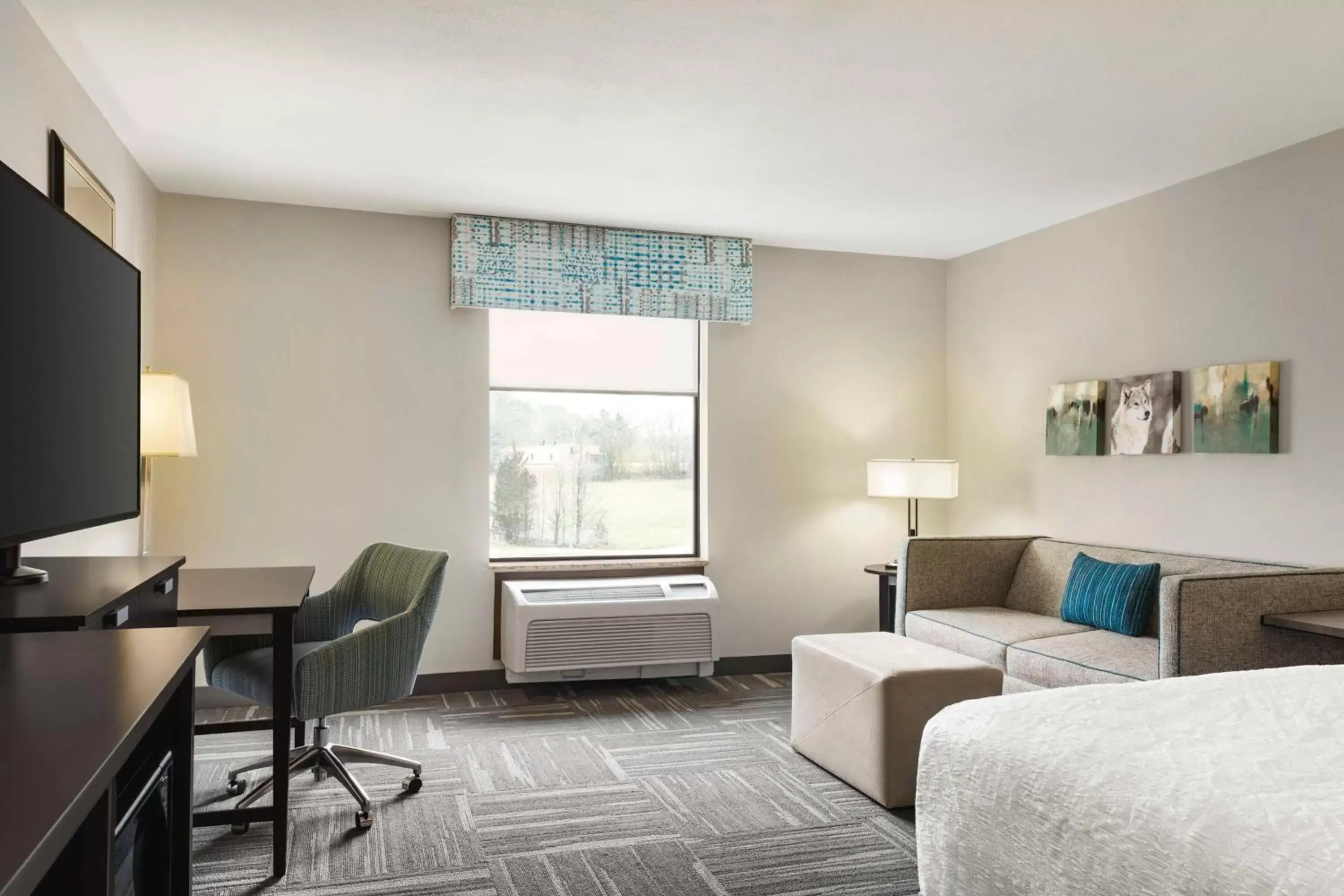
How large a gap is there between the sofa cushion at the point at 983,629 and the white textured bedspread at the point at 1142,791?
1674mm

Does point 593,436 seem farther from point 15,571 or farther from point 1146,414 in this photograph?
point 15,571

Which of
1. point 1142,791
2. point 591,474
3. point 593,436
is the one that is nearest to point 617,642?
point 591,474

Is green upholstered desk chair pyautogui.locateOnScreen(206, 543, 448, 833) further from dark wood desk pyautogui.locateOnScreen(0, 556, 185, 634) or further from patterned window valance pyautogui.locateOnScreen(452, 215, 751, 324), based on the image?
patterned window valance pyautogui.locateOnScreen(452, 215, 751, 324)

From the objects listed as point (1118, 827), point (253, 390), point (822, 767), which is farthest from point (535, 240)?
point (1118, 827)

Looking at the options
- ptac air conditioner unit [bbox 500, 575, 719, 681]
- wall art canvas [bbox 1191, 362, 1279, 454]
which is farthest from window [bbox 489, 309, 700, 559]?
wall art canvas [bbox 1191, 362, 1279, 454]

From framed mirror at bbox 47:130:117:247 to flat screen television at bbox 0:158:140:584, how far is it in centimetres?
49

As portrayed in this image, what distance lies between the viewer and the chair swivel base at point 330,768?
321 centimetres

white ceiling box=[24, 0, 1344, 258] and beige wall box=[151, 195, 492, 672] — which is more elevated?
white ceiling box=[24, 0, 1344, 258]

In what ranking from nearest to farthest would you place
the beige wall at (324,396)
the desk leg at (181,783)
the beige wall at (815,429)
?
the desk leg at (181,783) < the beige wall at (324,396) < the beige wall at (815,429)

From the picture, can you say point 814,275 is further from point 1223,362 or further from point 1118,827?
point 1118,827

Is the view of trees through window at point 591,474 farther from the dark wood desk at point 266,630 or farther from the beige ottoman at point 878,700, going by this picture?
the dark wood desk at point 266,630

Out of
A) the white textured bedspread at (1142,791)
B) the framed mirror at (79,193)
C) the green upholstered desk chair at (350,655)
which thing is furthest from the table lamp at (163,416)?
the white textured bedspread at (1142,791)

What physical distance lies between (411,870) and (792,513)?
10.7 feet

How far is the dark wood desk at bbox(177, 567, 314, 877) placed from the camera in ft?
9.01
